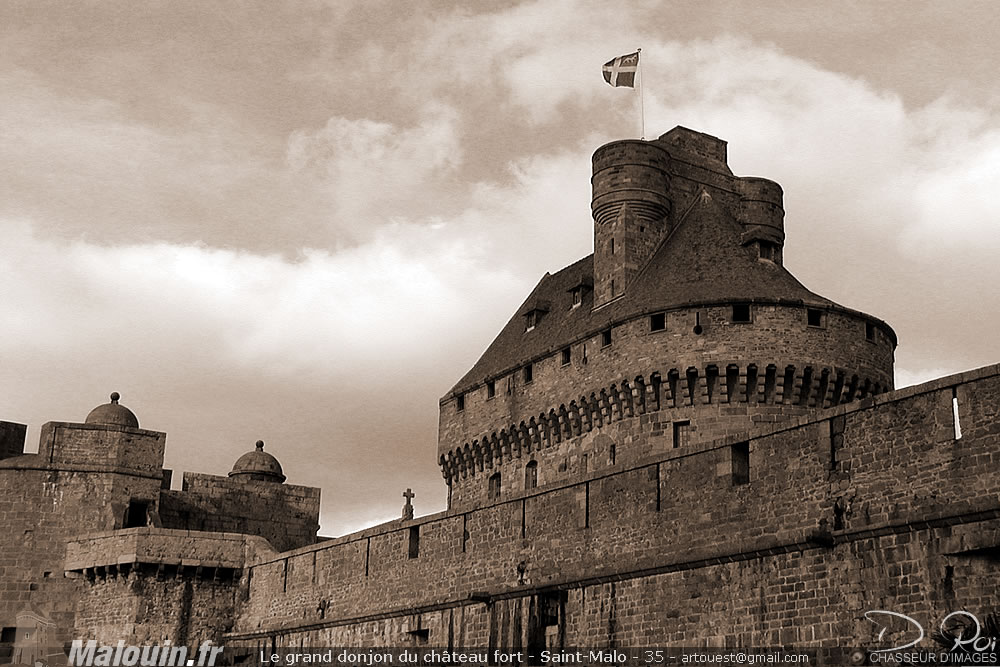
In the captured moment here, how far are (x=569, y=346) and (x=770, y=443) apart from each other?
1333cm

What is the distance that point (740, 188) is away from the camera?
30.7 meters

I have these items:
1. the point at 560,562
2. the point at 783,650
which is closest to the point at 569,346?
the point at 560,562

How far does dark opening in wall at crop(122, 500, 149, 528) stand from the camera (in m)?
29.8

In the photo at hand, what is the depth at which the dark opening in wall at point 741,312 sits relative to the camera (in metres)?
25.8

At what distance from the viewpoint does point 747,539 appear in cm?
1508

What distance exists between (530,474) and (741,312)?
651 cm

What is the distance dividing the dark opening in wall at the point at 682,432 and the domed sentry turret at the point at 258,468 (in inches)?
514

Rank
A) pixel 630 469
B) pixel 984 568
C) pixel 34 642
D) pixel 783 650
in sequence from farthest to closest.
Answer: pixel 34 642 < pixel 630 469 < pixel 783 650 < pixel 984 568

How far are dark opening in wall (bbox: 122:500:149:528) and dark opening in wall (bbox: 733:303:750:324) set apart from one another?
1429 centimetres

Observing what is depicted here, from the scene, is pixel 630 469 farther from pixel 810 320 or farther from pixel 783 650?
pixel 810 320
